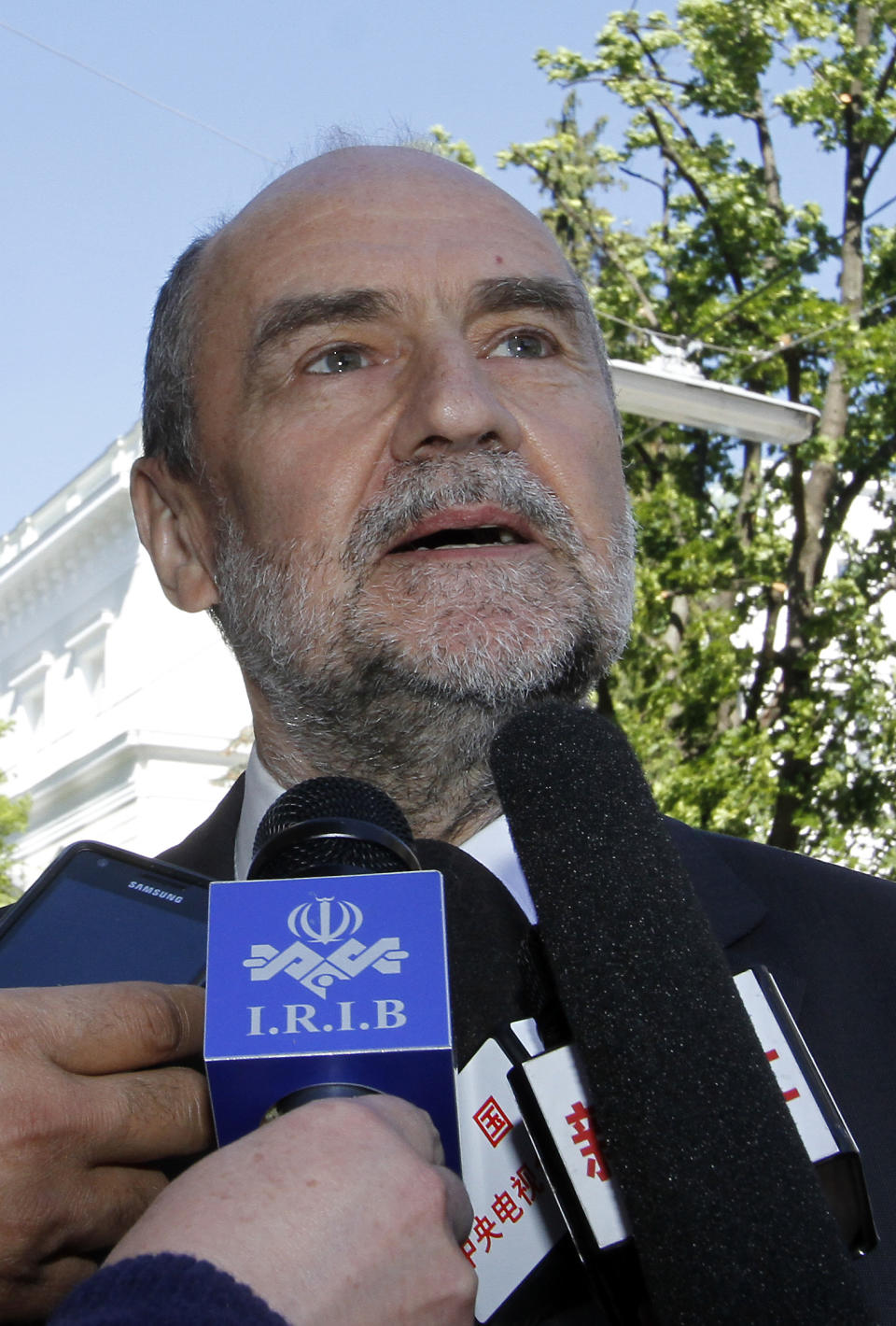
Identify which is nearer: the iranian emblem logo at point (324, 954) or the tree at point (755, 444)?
the iranian emblem logo at point (324, 954)

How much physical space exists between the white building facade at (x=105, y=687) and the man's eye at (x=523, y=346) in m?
18.4

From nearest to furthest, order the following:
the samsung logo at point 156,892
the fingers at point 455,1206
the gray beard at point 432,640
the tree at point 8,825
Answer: the fingers at point 455,1206
the samsung logo at point 156,892
the gray beard at point 432,640
the tree at point 8,825

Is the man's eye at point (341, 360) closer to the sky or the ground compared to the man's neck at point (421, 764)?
closer to the sky

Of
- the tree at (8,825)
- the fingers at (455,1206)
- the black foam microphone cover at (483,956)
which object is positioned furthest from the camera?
the tree at (8,825)

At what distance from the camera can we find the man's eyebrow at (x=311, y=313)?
234 centimetres

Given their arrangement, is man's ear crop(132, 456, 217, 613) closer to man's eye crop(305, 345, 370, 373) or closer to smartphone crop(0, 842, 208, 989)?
man's eye crop(305, 345, 370, 373)

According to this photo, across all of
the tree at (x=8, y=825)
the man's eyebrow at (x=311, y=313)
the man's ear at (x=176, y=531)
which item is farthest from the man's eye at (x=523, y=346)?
the tree at (x=8, y=825)

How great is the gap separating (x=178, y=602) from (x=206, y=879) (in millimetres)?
934

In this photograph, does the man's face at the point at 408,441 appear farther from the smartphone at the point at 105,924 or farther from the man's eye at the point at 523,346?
the smartphone at the point at 105,924

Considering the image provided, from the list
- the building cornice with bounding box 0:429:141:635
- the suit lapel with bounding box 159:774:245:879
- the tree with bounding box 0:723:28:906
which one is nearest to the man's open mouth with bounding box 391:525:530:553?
the suit lapel with bounding box 159:774:245:879

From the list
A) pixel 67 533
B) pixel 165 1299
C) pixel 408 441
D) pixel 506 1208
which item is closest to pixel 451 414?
pixel 408 441

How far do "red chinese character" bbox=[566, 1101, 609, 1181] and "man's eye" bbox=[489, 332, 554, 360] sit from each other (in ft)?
4.99

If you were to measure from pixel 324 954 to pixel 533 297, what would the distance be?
67.0 inches

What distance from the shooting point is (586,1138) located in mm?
1190
